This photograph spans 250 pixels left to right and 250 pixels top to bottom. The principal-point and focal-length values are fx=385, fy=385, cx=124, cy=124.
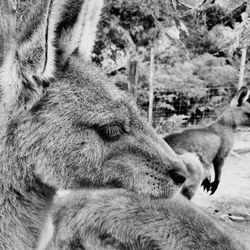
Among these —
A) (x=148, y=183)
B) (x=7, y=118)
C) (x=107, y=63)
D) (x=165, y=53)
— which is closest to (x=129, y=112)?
(x=148, y=183)

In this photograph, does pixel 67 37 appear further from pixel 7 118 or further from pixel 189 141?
pixel 189 141

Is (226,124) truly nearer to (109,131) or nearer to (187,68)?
(187,68)

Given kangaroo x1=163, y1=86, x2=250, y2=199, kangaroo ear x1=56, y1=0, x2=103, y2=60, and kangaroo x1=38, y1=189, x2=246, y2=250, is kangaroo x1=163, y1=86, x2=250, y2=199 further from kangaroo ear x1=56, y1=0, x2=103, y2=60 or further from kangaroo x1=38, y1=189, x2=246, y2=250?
kangaroo ear x1=56, y1=0, x2=103, y2=60

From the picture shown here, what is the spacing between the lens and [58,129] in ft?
6.39

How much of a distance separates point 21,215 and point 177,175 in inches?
34.4

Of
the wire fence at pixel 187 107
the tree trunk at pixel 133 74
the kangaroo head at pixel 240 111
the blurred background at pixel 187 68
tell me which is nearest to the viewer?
the blurred background at pixel 187 68

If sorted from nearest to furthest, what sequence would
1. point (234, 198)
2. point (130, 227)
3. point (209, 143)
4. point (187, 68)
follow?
point (130, 227) → point (234, 198) → point (209, 143) → point (187, 68)

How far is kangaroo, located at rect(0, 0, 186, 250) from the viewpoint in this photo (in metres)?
1.79

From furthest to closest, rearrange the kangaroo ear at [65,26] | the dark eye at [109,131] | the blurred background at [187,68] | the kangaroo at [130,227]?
the blurred background at [187,68], the kangaroo at [130,227], the dark eye at [109,131], the kangaroo ear at [65,26]

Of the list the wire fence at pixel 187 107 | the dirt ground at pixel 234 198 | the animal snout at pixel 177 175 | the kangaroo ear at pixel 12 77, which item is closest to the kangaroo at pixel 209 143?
the dirt ground at pixel 234 198

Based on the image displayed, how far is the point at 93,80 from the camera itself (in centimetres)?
214

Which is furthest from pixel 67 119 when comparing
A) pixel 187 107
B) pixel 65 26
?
pixel 187 107

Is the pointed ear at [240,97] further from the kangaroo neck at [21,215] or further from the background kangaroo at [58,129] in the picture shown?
the kangaroo neck at [21,215]

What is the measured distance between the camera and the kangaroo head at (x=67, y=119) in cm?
178
